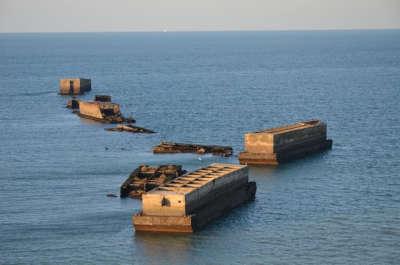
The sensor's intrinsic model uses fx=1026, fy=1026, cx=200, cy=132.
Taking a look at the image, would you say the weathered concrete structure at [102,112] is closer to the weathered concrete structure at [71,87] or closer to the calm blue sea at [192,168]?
the calm blue sea at [192,168]

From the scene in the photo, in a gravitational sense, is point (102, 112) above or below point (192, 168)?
above

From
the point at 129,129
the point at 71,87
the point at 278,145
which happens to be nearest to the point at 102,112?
the point at 129,129

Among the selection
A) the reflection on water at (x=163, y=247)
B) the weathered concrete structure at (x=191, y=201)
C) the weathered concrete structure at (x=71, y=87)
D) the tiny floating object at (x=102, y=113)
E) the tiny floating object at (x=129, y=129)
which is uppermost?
the weathered concrete structure at (x=71, y=87)

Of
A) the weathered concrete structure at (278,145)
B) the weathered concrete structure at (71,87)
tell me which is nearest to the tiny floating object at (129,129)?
the weathered concrete structure at (278,145)

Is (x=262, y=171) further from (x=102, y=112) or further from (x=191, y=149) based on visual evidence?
(x=102, y=112)

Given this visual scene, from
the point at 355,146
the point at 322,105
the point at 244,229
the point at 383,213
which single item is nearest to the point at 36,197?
the point at 244,229

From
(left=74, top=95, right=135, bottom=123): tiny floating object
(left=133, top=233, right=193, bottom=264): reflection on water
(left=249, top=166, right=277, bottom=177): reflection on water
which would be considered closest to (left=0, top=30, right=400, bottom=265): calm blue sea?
(left=133, top=233, right=193, bottom=264): reflection on water

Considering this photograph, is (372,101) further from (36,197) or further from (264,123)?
(36,197)
